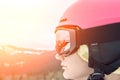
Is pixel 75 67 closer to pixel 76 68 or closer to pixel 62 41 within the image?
pixel 76 68

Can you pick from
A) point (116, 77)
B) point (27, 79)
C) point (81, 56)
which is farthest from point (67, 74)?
point (27, 79)

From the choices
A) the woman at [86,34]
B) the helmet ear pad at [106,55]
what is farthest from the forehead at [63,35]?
the helmet ear pad at [106,55]

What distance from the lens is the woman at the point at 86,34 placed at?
1.40m

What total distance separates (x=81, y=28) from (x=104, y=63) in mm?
188

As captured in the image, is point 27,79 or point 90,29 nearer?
point 90,29

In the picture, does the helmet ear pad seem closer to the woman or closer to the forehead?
the woman

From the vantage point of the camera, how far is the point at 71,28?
146 cm

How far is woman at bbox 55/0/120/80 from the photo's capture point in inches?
55.1

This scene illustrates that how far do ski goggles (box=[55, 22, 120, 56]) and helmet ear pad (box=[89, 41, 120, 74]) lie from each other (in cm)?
2

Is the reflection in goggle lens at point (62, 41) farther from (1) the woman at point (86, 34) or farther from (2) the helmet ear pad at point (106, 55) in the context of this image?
(2) the helmet ear pad at point (106, 55)

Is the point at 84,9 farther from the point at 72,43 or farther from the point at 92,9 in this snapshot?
the point at 72,43

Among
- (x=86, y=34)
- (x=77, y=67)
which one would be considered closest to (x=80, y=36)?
(x=86, y=34)

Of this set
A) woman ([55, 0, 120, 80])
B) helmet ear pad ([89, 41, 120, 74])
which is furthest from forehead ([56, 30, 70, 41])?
helmet ear pad ([89, 41, 120, 74])

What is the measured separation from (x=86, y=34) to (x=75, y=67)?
0.16 metres
